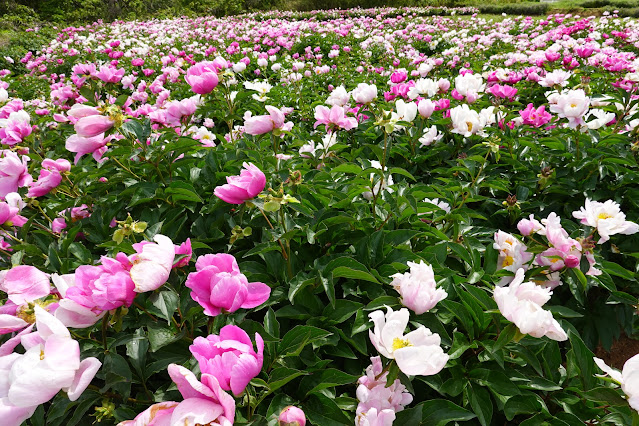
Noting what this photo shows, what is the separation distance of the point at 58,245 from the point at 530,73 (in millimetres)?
3781

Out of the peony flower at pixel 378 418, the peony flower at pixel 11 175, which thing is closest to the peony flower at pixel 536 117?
the peony flower at pixel 378 418

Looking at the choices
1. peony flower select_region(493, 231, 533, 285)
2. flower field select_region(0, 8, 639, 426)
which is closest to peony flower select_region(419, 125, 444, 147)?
flower field select_region(0, 8, 639, 426)

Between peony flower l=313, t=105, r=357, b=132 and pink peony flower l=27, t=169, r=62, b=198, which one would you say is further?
peony flower l=313, t=105, r=357, b=132

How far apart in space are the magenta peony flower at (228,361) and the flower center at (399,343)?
0.32m

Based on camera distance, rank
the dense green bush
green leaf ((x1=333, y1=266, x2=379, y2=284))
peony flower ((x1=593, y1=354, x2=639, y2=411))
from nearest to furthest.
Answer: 1. peony flower ((x1=593, y1=354, x2=639, y2=411))
2. green leaf ((x1=333, y1=266, x2=379, y2=284))
3. the dense green bush

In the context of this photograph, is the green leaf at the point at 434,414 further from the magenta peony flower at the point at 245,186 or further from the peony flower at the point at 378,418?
the magenta peony flower at the point at 245,186

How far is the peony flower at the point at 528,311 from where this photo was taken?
910mm

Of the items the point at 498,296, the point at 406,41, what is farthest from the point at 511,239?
the point at 406,41

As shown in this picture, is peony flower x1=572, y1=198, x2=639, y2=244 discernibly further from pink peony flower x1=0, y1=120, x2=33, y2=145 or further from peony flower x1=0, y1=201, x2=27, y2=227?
pink peony flower x1=0, y1=120, x2=33, y2=145

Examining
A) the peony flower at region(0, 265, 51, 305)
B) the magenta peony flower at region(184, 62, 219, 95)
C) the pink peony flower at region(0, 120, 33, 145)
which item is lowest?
the peony flower at region(0, 265, 51, 305)

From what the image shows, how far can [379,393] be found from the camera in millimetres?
979

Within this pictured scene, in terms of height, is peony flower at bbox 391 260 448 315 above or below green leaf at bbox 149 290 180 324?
below

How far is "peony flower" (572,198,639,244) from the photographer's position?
4.63ft

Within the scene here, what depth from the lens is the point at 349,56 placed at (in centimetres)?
680
